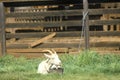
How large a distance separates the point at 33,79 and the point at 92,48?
5457mm

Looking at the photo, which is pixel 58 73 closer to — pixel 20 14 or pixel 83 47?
pixel 83 47

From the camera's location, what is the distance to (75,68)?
11.1m

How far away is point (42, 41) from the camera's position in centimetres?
1485

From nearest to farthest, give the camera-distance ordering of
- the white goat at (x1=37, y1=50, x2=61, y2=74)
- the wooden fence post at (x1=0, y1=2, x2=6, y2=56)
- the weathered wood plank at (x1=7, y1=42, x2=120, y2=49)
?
the white goat at (x1=37, y1=50, x2=61, y2=74), the weathered wood plank at (x1=7, y1=42, x2=120, y2=49), the wooden fence post at (x1=0, y1=2, x2=6, y2=56)

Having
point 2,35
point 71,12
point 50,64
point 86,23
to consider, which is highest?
point 71,12

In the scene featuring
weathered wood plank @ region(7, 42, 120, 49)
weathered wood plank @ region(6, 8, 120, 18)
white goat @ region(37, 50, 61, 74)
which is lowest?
weathered wood plank @ region(7, 42, 120, 49)

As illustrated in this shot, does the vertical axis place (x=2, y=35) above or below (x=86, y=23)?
below

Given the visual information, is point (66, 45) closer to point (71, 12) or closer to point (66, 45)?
point (66, 45)

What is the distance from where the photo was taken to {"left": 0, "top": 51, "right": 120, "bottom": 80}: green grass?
9709 millimetres

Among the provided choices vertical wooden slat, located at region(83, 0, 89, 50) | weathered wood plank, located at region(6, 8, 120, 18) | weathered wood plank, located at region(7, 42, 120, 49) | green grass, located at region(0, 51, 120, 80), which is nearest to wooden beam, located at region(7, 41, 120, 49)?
weathered wood plank, located at region(7, 42, 120, 49)

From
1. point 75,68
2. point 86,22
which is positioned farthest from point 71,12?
point 75,68

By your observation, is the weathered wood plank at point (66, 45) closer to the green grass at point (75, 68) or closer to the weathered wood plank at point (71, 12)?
the green grass at point (75, 68)

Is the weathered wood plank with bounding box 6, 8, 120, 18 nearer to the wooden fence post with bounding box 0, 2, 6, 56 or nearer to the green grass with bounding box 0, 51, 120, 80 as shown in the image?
the wooden fence post with bounding box 0, 2, 6, 56

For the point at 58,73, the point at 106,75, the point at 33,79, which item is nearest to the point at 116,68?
the point at 106,75
